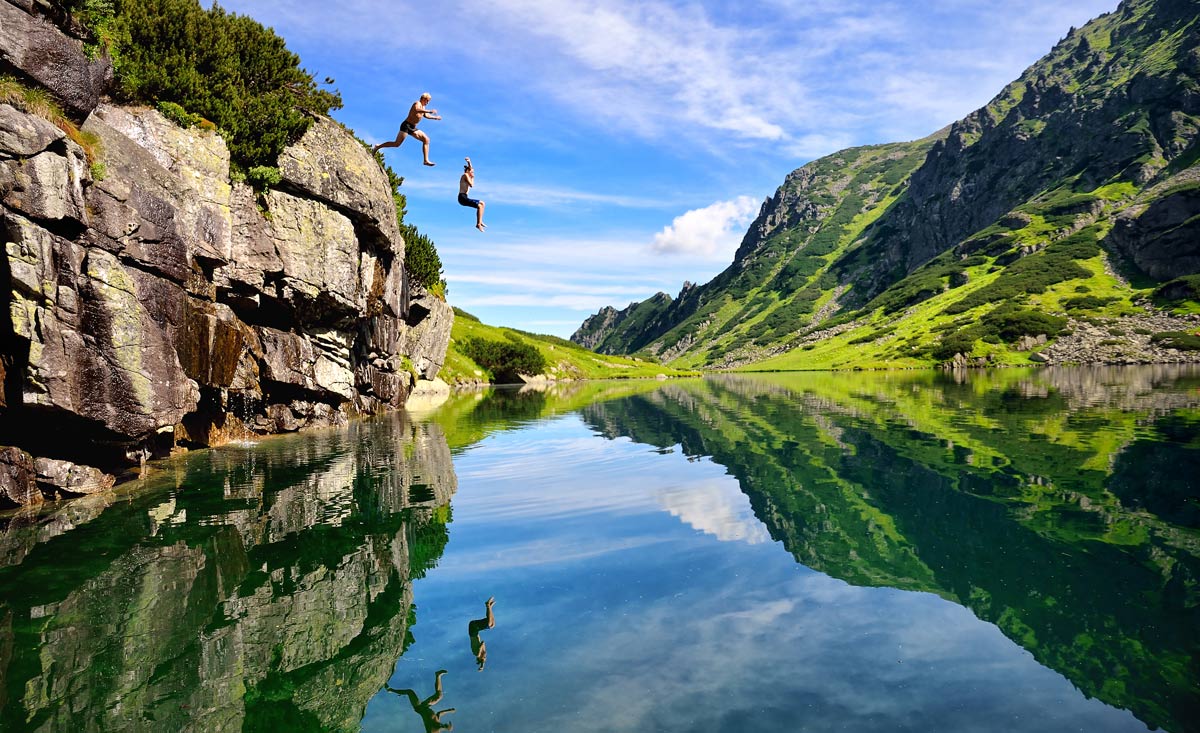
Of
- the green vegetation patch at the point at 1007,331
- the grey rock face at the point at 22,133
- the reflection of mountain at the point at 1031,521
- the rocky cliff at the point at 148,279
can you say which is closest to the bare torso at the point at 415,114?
the rocky cliff at the point at 148,279

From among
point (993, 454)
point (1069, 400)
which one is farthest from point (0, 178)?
point (1069, 400)

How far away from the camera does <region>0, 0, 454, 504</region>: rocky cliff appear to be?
21.8 m

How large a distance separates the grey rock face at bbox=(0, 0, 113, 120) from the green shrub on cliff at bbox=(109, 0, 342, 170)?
37.5 feet

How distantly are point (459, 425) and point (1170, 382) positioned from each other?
91328mm

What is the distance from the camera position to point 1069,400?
6191 centimetres

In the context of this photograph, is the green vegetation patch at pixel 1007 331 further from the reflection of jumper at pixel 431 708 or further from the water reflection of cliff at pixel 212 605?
the reflection of jumper at pixel 431 708

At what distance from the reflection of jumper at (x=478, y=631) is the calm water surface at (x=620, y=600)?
114 mm

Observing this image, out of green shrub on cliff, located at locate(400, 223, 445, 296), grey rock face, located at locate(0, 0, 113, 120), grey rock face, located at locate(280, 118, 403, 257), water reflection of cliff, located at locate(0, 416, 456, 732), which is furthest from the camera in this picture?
green shrub on cliff, located at locate(400, 223, 445, 296)

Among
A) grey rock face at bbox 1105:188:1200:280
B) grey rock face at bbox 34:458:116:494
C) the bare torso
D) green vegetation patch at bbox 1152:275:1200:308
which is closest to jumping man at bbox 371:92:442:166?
the bare torso

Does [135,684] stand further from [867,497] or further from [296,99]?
[296,99]

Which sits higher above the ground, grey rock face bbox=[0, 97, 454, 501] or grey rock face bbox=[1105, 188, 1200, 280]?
grey rock face bbox=[1105, 188, 1200, 280]

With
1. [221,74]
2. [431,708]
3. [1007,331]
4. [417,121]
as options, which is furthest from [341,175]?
[1007,331]

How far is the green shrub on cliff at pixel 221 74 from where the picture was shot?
125ft

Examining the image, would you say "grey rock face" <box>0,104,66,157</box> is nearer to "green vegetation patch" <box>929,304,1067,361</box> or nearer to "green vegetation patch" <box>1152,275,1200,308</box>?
"green vegetation patch" <box>929,304,1067,361</box>
